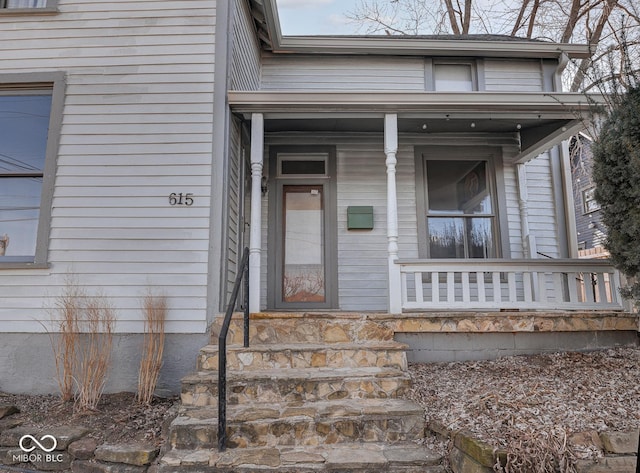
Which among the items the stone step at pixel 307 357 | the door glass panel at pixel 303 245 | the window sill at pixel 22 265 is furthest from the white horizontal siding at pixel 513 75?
the window sill at pixel 22 265

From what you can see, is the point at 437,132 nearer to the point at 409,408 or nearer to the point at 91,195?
the point at 409,408

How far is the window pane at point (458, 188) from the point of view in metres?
5.38

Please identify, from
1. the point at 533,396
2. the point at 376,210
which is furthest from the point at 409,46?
the point at 533,396

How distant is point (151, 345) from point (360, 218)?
9.64 ft

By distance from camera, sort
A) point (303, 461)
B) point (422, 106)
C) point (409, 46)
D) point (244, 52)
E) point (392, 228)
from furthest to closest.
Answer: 1. point (409, 46)
2. point (244, 52)
3. point (422, 106)
4. point (392, 228)
5. point (303, 461)

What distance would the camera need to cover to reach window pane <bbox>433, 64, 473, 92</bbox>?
5930 millimetres

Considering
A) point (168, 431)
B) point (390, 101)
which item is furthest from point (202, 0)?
point (168, 431)

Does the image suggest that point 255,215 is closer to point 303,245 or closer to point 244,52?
point 303,245

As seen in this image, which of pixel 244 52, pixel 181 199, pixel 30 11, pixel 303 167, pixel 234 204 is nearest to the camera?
pixel 181 199

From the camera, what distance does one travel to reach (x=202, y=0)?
406cm

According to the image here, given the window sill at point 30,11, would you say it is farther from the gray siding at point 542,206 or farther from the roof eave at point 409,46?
Answer: the gray siding at point 542,206

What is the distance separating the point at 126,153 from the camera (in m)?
3.87

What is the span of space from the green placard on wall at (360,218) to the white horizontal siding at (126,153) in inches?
81.7

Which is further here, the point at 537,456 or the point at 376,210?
the point at 376,210
